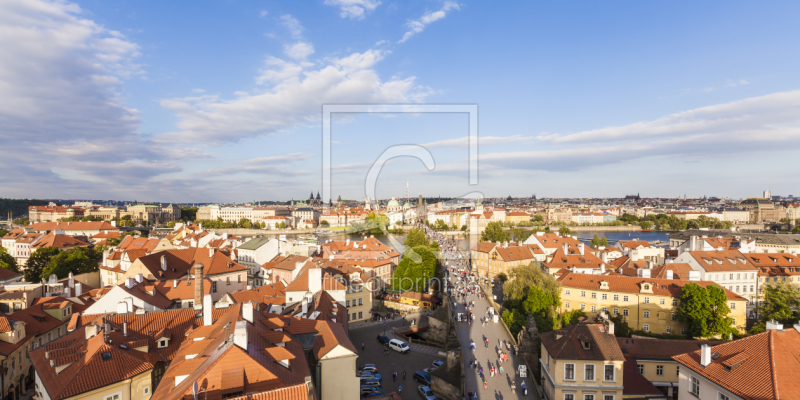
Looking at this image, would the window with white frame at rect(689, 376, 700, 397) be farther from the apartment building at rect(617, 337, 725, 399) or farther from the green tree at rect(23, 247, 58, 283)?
the green tree at rect(23, 247, 58, 283)

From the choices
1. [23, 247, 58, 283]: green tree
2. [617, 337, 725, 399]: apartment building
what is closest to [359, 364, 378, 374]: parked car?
[617, 337, 725, 399]: apartment building

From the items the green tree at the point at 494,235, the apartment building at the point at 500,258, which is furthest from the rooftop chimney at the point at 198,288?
the green tree at the point at 494,235

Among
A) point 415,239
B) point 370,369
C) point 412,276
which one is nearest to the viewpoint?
point 370,369

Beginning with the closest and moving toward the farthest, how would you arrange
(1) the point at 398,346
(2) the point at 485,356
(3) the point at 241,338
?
1. (3) the point at 241,338
2. (2) the point at 485,356
3. (1) the point at 398,346

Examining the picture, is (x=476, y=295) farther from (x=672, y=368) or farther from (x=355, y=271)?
(x=672, y=368)

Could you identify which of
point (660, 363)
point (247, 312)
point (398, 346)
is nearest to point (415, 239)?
point (398, 346)

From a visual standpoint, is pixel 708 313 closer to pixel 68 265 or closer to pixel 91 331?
pixel 91 331

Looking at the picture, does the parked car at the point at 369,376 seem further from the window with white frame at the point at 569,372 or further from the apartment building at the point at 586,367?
the window with white frame at the point at 569,372
